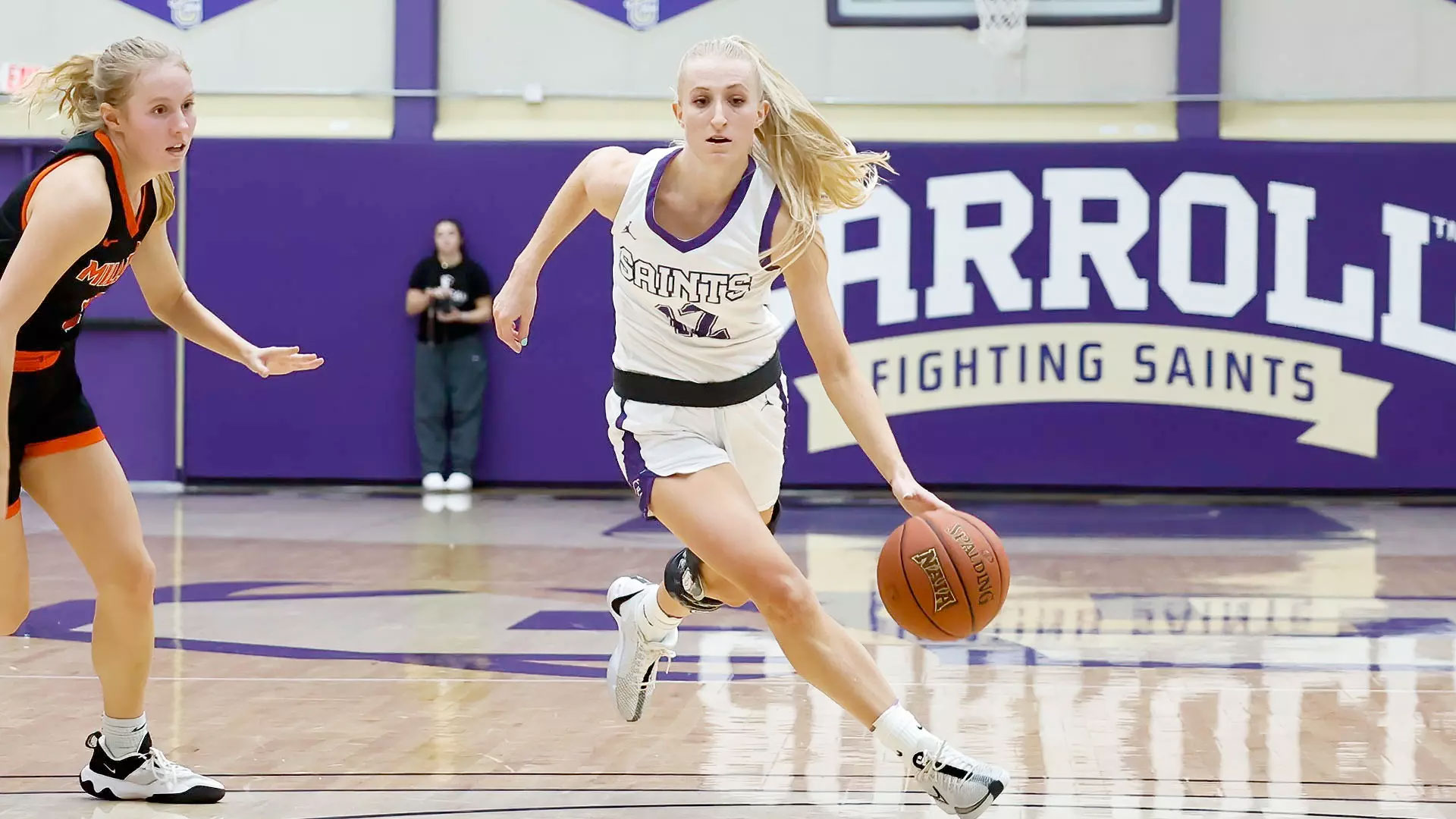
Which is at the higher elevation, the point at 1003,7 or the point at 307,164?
the point at 1003,7

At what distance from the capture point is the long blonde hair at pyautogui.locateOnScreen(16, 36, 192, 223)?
3.94 m

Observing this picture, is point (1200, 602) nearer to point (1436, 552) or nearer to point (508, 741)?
point (1436, 552)

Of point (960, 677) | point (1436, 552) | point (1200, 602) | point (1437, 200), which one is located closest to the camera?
point (960, 677)

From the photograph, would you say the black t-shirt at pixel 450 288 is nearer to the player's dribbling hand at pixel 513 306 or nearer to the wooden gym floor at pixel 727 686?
the wooden gym floor at pixel 727 686

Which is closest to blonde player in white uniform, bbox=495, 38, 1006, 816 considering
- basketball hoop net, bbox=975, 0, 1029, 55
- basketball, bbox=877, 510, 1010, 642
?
basketball, bbox=877, 510, 1010, 642

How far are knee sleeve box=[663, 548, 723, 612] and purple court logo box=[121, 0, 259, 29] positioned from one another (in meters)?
9.72

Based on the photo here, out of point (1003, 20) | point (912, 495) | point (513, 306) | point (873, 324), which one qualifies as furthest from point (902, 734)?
point (1003, 20)

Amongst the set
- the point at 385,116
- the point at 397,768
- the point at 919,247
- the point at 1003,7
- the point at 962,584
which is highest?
the point at 1003,7

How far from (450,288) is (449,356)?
1.77ft

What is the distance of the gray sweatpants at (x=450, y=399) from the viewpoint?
12.4m

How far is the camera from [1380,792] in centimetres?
433

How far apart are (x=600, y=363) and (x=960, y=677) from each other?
6.97 m

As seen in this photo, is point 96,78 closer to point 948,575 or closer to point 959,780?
point 948,575

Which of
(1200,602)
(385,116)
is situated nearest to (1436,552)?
(1200,602)
